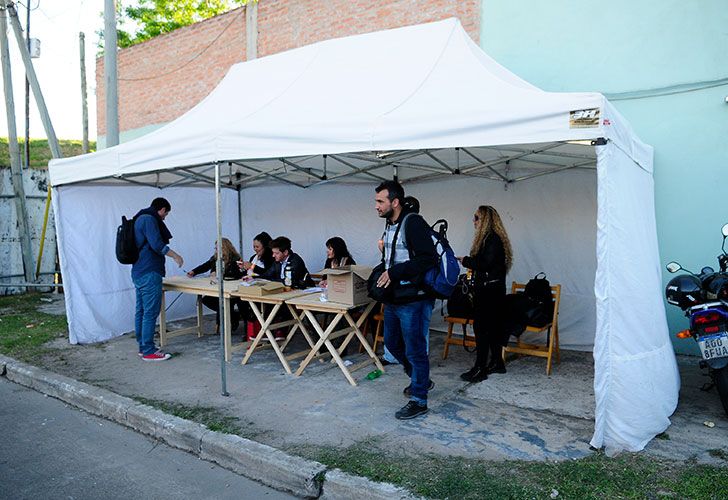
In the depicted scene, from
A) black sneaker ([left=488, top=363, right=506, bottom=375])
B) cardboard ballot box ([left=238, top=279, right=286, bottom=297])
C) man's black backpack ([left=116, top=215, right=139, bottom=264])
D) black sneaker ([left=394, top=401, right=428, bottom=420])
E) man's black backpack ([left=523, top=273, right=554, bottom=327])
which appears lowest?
black sneaker ([left=394, top=401, right=428, bottom=420])

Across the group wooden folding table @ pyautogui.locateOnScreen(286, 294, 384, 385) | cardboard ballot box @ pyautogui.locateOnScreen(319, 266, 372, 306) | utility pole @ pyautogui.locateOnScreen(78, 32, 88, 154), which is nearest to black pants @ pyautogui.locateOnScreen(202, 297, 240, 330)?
wooden folding table @ pyautogui.locateOnScreen(286, 294, 384, 385)

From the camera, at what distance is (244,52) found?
10.6 meters

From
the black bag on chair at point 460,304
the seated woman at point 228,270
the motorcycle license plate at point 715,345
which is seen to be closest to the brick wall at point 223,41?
the black bag on chair at point 460,304

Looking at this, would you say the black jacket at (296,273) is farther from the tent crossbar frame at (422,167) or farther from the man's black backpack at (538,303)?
the man's black backpack at (538,303)

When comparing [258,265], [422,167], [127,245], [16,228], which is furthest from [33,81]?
[422,167]

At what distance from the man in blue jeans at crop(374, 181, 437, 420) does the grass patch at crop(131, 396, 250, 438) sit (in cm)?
124

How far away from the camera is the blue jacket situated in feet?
19.3

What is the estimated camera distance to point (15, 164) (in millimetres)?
10805

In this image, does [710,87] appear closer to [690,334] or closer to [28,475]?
[690,334]

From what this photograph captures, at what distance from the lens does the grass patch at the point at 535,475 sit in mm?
A: 3076

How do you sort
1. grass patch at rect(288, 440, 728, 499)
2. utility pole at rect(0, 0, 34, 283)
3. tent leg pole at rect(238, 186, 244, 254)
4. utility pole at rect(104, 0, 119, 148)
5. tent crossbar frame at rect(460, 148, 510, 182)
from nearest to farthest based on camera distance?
grass patch at rect(288, 440, 728, 499), tent crossbar frame at rect(460, 148, 510, 182), utility pole at rect(104, 0, 119, 148), tent leg pole at rect(238, 186, 244, 254), utility pole at rect(0, 0, 34, 283)

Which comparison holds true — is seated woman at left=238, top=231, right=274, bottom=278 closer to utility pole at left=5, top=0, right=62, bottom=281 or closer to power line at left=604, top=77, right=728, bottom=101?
power line at left=604, top=77, right=728, bottom=101

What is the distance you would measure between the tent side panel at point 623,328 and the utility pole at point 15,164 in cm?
1098

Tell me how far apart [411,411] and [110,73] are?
6906 mm
